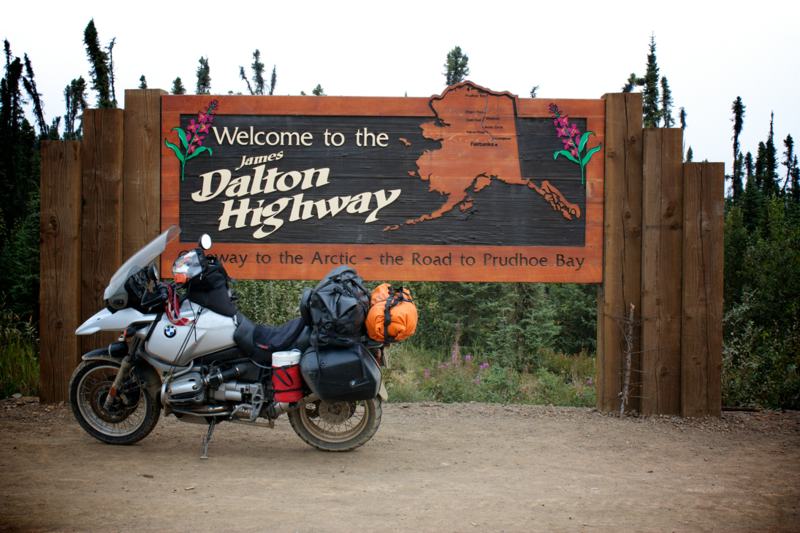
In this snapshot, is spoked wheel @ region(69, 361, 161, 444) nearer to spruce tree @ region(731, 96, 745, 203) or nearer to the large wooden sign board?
the large wooden sign board

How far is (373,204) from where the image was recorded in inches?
255

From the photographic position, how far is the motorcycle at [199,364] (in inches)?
188

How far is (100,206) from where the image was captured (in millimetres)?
6398

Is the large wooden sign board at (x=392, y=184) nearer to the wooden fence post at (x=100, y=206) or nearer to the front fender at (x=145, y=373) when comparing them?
the wooden fence post at (x=100, y=206)

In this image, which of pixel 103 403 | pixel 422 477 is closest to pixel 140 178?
pixel 103 403

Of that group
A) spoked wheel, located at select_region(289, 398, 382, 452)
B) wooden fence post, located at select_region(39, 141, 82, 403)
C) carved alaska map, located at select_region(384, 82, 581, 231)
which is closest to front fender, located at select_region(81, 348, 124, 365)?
wooden fence post, located at select_region(39, 141, 82, 403)

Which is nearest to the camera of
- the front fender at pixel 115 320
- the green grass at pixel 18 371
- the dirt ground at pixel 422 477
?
the dirt ground at pixel 422 477

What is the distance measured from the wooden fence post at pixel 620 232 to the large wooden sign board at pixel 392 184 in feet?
0.42

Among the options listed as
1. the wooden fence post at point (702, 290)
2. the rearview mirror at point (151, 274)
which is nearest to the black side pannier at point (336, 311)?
the rearview mirror at point (151, 274)

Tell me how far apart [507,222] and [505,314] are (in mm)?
11342

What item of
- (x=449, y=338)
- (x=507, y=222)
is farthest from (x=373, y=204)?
(x=449, y=338)

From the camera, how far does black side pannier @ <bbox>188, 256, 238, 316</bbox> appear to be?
16.1 ft

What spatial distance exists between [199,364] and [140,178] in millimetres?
2639

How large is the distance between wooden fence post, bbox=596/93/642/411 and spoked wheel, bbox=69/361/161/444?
470 centimetres
